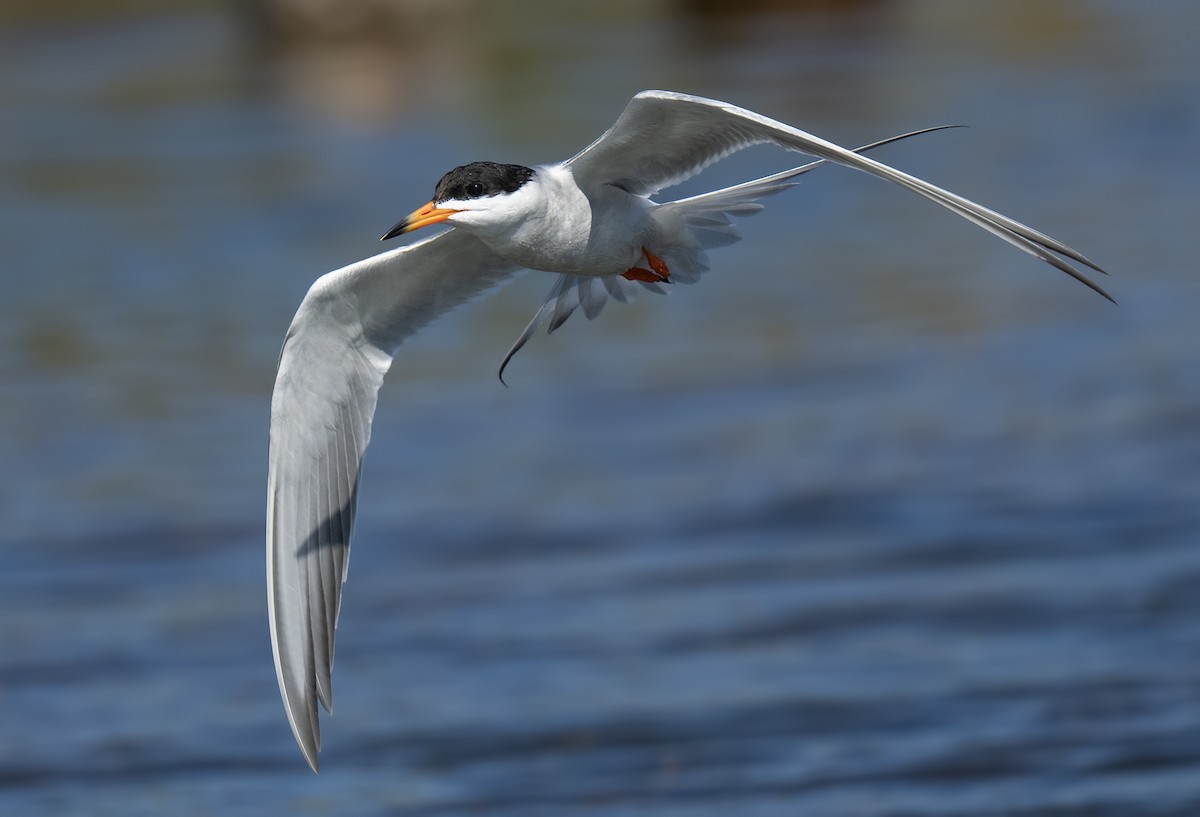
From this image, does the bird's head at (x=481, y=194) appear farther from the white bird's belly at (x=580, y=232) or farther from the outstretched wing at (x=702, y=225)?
the outstretched wing at (x=702, y=225)

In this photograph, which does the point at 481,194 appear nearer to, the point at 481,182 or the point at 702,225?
the point at 481,182

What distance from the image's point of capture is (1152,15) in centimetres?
3142

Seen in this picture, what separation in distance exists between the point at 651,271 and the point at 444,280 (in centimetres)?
80

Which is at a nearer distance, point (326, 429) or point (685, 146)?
point (685, 146)

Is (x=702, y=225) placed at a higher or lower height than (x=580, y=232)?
lower

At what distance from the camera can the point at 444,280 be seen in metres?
7.25

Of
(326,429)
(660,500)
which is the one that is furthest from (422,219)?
(660,500)

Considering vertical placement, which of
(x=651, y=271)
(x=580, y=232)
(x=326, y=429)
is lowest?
(x=326, y=429)

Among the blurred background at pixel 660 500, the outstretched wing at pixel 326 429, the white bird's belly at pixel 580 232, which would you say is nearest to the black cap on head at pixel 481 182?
the white bird's belly at pixel 580 232

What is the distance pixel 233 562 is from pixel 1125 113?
14.5m

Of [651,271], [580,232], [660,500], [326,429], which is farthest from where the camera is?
[660,500]

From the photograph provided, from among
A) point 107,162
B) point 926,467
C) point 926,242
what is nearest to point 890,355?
point 926,467

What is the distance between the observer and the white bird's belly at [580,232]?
6.38 metres

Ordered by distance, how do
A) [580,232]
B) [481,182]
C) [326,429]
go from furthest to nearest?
[326,429]
[580,232]
[481,182]
